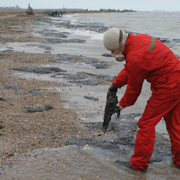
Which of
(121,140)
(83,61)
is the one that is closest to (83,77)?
(83,61)

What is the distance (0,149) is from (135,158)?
1.64 meters

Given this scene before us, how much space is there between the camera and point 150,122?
239cm

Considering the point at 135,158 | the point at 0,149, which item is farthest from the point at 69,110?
the point at 135,158

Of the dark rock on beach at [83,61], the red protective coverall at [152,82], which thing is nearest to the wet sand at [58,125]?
the red protective coverall at [152,82]

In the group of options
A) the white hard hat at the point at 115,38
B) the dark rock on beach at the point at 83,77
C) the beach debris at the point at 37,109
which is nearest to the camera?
the white hard hat at the point at 115,38

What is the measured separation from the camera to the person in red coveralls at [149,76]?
220 centimetres

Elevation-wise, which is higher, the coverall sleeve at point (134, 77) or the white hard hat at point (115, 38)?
the white hard hat at point (115, 38)

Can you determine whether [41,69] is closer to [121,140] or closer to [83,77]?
[83,77]

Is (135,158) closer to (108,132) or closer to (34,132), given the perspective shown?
(108,132)

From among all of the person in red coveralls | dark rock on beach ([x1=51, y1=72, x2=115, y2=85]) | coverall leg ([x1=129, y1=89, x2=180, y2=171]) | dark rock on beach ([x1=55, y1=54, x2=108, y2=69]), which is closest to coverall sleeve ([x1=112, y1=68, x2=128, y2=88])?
the person in red coveralls

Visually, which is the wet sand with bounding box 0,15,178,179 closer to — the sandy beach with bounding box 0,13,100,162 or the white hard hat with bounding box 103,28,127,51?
the sandy beach with bounding box 0,13,100,162

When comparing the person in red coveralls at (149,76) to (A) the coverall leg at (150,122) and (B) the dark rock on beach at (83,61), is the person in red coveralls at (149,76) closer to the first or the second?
(A) the coverall leg at (150,122)

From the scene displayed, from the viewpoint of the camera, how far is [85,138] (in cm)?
320

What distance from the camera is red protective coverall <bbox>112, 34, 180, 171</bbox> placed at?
2197 millimetres
